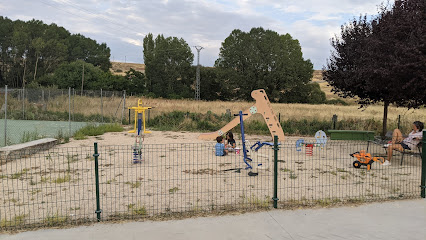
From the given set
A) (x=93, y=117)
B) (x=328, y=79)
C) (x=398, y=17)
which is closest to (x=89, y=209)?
(x=398, y=17)

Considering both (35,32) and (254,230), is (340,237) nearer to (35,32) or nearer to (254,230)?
(254,230)

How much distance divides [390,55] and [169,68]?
51.5 m

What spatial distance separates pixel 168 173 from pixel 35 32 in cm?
6788

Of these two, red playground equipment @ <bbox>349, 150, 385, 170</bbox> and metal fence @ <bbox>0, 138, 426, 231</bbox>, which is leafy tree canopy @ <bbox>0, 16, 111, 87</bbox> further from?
red playground equipment @ <bbox>349, 150, 385, 170</bbox>

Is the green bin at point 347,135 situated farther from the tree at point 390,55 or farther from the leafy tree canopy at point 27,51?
the leafy tree canopy at point 27,51

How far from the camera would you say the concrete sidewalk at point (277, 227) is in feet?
15.4

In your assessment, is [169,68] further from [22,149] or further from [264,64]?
[22,149]

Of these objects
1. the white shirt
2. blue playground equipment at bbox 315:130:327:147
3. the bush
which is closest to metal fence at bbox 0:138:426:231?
the white shirt

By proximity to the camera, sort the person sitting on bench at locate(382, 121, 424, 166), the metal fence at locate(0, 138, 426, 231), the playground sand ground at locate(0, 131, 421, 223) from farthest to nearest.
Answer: the person sitting on bench at locate(382, 121, 424, 166)
the playground sand ground at locate(0, 131, 421, 223)
the metal fence at locate(0, 138, 426, 231)

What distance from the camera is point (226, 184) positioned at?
7523mm

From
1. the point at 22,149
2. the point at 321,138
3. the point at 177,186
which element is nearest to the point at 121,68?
the point at 22,149

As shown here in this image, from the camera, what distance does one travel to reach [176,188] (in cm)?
708

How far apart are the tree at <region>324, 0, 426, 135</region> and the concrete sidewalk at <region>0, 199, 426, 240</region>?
18.7 feet

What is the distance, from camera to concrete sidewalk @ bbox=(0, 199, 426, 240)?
4.71 m
